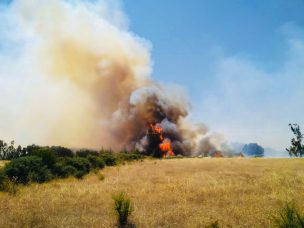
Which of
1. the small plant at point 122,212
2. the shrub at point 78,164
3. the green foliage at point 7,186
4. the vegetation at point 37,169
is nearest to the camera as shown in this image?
the small plant at point 122,212

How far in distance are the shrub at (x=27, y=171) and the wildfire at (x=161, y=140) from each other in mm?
83256

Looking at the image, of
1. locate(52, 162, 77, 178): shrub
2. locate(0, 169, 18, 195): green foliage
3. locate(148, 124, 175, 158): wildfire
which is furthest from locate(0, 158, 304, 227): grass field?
locate(148, 124, 175, 158): wildfire

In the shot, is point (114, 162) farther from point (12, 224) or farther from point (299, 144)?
point (299, 144)

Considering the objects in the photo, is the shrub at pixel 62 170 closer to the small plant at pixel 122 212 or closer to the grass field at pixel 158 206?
the grass field at pixel 158 206

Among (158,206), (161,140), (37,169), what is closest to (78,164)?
(37,169)

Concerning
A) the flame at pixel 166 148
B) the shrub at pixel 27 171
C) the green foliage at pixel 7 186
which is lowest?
the green foliage at pixel 7 186

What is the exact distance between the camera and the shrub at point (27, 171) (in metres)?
21.1

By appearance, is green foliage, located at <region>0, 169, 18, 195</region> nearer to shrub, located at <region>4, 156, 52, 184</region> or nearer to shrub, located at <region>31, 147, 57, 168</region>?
shrub, located at <region>4, 156, 52, 184</region>

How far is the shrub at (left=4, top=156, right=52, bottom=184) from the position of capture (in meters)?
21.1

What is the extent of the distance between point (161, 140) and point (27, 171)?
91791 millimetres

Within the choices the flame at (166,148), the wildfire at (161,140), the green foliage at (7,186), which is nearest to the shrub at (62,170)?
the green foliage at (7,186)

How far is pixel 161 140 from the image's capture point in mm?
112750

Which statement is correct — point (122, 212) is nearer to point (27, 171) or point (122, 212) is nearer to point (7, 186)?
point (7, 186)

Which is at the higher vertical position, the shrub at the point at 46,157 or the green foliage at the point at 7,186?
the shrub at the point at 46,157
